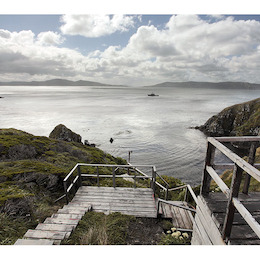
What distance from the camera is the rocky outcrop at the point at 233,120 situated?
42.6m

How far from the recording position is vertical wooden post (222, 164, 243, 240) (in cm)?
262

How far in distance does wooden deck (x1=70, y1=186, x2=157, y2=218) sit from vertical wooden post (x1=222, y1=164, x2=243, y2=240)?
406 cm

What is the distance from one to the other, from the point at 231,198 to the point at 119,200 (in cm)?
552

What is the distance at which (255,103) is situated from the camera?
45875 millimetres

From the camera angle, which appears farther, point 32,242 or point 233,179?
point 32,242

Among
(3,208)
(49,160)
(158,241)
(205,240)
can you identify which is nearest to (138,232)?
(158,241)

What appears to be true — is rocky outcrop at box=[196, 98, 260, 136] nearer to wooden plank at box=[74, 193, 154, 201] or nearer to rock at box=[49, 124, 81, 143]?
rock at box=[49, 124, 81, 143]

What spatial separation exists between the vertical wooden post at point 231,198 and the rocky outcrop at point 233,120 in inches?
1706

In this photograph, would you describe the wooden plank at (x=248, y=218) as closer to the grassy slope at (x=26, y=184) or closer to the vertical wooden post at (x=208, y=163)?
the vertical wooden post at (x=208, y=163)

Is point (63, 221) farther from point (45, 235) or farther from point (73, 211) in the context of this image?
point (45, 235)

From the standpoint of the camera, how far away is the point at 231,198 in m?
2.79

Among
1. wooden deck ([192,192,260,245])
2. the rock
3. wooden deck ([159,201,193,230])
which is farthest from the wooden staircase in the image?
the rock

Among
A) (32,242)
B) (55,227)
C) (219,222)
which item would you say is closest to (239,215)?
(219,222)

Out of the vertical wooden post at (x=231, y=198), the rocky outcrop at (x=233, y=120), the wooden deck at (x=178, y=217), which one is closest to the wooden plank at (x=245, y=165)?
the vertical wooden post at (x=231, y=198)
